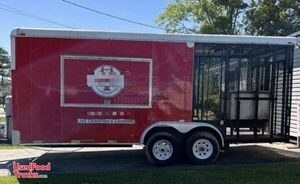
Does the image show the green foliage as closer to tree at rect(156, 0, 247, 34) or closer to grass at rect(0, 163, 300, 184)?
tree at rect(156, 0, 247, 34)

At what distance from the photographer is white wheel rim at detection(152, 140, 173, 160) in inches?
340

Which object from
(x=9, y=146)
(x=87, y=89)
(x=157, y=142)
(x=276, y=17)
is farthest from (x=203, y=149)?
(x=276, y=17)

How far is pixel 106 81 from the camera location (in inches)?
335

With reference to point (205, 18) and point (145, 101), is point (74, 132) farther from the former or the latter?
point (205, 18)

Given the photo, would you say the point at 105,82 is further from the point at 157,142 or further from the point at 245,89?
the point at 245,89

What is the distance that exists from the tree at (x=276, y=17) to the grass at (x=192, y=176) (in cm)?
1816

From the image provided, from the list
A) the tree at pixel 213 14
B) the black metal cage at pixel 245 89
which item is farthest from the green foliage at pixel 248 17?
the black metal cage at pixel 245 89

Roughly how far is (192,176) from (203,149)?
4.52 feet

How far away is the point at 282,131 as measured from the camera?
30.1 ft

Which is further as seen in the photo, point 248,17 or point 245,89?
point 248,17

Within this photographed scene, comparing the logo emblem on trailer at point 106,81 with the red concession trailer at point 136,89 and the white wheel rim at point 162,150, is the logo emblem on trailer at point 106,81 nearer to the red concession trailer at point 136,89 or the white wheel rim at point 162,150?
the red concession trailer at point 136,89

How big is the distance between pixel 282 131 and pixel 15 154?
689 cm

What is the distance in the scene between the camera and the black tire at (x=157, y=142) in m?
8.58

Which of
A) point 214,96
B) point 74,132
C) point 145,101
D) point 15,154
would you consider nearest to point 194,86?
point 214,96
